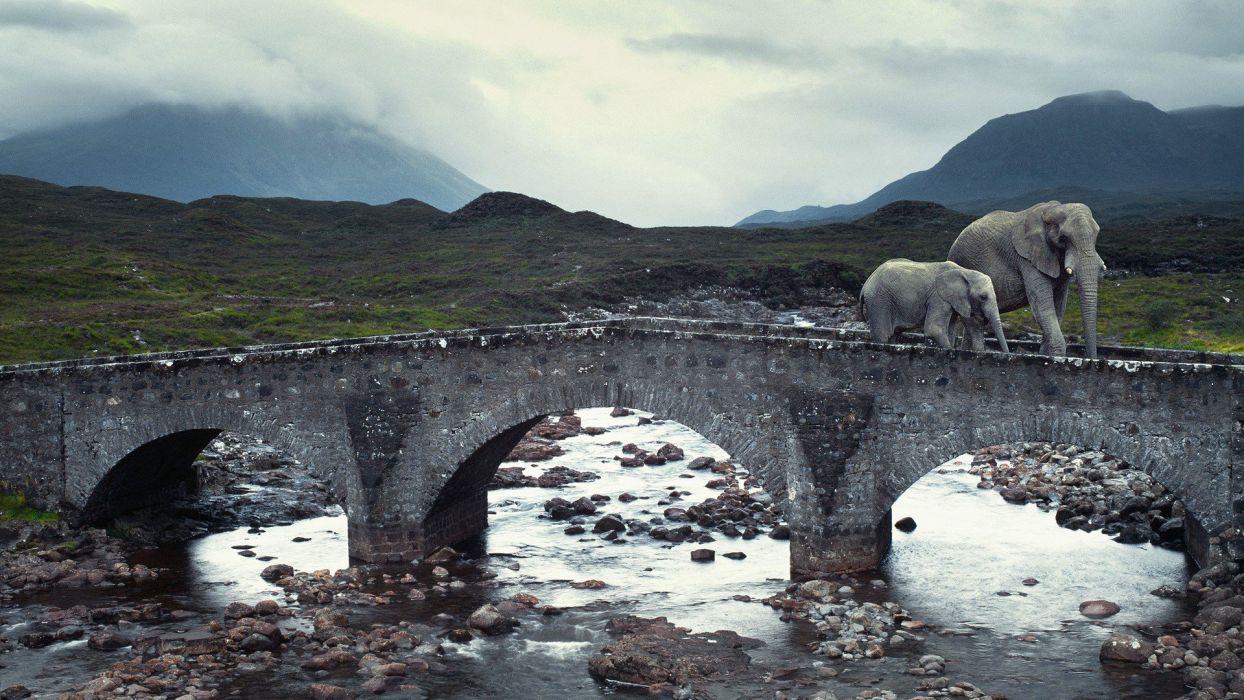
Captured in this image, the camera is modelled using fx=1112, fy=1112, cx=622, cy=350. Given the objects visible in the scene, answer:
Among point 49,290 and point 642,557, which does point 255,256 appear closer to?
point 49,290

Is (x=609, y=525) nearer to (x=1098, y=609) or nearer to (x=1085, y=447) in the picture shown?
(x=1098, y=609)

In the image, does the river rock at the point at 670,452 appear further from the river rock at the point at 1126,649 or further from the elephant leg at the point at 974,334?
the river rock at the point at 1126,649

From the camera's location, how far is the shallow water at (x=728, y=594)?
16438mm

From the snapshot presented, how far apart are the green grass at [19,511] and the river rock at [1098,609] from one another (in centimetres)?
2084

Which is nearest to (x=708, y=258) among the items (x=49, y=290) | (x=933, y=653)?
(x=49, y=290)

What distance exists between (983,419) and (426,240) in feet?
287

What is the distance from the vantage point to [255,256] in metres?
89.8

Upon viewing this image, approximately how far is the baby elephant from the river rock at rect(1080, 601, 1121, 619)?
472 centimetres

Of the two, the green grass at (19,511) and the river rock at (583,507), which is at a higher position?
the green grass at (19,511)

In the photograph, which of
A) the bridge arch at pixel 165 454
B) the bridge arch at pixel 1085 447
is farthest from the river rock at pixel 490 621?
the bridge arch at pixel 1085 447

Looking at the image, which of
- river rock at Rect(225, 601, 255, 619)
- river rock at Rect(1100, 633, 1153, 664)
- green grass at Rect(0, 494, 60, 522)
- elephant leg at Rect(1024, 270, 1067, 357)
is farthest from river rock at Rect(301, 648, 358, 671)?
elephant leg at Rect(1024, 270, 1067, 357)

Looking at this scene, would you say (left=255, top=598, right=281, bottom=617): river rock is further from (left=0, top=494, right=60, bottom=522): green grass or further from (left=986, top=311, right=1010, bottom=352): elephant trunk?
(left=986, top=311, right=1010, bottom=352): elephant trunk

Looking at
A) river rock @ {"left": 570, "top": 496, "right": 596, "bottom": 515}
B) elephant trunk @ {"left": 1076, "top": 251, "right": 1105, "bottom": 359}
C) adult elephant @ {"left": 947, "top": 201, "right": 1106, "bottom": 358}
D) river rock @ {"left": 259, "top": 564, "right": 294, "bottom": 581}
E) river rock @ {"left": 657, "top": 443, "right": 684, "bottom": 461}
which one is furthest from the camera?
river rock @ {"left": 657, "top": 443, "right": 684, "bottom": 461}

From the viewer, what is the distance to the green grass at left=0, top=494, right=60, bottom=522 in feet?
79.3
